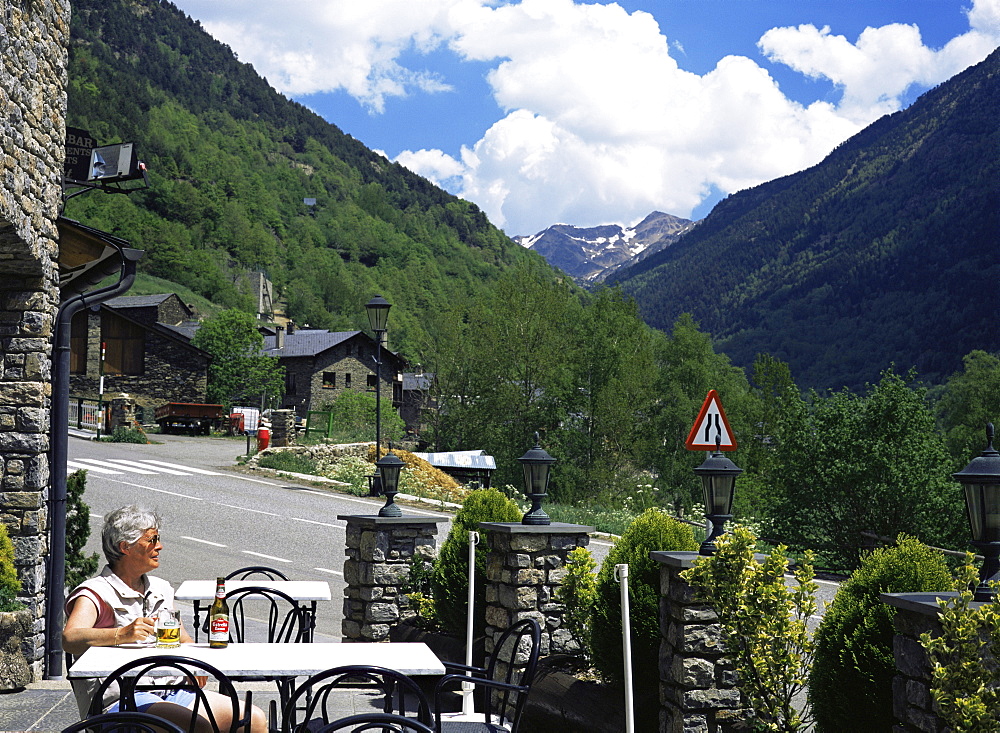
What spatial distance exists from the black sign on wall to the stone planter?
465cm

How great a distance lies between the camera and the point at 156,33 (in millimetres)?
168375

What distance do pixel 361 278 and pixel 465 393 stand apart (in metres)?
81.9

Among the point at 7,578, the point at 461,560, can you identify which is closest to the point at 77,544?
the point at 7,578

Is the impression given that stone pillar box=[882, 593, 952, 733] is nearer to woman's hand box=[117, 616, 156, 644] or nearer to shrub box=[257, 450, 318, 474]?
woman's hand box=[117, 616, 156, 644]

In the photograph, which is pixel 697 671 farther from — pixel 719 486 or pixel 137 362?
pixel 137 362

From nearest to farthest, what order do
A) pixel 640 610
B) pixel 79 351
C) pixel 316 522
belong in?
1. pixel 640 610
2. pixel 316 522
3. pixel 79 351

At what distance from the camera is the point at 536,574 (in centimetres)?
641

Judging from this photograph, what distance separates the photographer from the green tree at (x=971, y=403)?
58.0 meters

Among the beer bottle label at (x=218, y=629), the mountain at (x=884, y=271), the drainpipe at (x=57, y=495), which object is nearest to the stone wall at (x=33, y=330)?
the drainpipe at (x=57, y=495)

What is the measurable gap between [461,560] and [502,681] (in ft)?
4.29

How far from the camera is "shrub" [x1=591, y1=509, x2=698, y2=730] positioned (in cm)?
523

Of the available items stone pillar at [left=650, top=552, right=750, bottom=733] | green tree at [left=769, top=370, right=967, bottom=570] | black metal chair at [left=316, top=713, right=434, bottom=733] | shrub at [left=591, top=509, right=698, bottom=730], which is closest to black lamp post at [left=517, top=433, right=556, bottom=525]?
shrub at [left=591, top=509, right=698, bottom=730]

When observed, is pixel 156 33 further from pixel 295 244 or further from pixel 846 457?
pixel 846 457

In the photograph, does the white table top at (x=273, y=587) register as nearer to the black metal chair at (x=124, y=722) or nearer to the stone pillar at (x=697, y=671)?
the stone pillar at (x=697, y=671)
